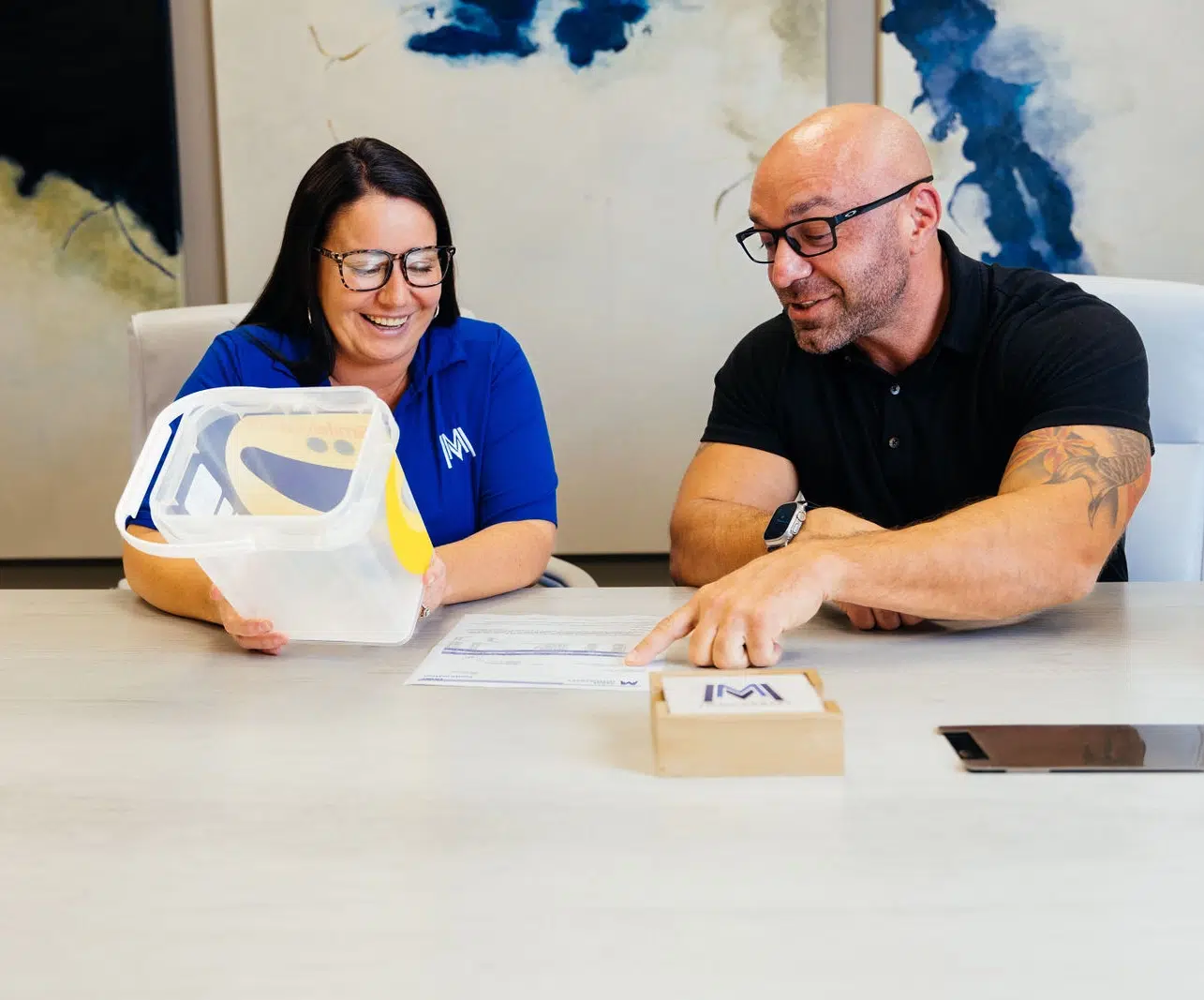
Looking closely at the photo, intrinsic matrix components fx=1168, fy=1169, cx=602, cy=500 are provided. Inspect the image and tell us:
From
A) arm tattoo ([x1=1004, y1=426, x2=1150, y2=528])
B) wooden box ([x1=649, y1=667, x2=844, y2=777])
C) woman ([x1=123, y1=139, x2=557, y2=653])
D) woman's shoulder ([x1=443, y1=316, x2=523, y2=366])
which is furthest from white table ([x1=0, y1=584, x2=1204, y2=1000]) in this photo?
woman's shoulder ([x1=443, y1=316, x2=523, y2=366])

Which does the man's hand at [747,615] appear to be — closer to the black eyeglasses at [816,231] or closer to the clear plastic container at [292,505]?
the clear plastic container at [292,505]

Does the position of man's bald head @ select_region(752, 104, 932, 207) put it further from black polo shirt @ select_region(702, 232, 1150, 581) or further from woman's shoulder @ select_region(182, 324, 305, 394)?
woman's shoulder @ select_region(182, 324, 305, 394)

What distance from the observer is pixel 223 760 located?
0.94 metres

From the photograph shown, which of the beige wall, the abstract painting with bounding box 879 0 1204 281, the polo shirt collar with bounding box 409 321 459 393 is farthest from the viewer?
the beige wall

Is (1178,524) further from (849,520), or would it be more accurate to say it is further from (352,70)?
(352,70)

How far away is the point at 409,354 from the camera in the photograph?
1.78 m

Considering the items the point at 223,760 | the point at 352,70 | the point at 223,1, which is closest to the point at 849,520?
the point at 223,760

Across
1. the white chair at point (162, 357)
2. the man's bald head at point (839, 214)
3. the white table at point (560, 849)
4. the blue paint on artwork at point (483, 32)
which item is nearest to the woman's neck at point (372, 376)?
the white chair at point (162, 357)

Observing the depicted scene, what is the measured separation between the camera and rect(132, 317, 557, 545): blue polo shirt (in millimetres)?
1771

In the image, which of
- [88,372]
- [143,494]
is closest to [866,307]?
[143,494]

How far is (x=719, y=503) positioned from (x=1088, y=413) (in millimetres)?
517

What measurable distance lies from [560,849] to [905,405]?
116cm

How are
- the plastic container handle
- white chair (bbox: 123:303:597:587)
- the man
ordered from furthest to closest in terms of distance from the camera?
white chair (bbox: 123:303:597:587) → the man → the plastic container handle

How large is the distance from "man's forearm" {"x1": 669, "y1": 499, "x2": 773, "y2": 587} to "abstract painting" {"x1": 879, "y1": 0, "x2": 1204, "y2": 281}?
128 centimetres
